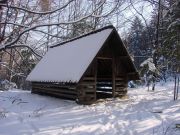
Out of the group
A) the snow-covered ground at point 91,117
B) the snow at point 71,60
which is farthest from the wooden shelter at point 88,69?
the snow-covered ground at point 91,117

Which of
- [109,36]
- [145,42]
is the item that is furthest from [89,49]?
[145,42]

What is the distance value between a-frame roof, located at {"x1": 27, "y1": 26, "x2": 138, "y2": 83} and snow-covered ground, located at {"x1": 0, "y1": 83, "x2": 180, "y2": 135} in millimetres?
1405

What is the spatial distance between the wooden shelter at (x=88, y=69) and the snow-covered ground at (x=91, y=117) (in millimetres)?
886

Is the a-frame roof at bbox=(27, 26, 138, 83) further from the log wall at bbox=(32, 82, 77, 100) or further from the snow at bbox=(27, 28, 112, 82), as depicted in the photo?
the log wall at bbox=(32, 82, 77, 100)

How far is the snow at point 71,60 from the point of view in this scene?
14.7 m

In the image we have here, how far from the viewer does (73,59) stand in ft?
53.8

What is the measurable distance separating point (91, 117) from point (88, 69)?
→ 3.58m

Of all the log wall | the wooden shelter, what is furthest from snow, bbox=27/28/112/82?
the log wall

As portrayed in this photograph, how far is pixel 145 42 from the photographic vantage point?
58375 mm

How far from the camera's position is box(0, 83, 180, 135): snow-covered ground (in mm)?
9820

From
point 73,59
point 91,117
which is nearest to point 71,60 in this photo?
point 73,59

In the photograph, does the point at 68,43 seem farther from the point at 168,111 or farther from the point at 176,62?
the point at 168,111

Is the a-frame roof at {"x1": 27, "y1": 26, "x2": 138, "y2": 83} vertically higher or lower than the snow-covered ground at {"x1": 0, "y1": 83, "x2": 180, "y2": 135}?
higher

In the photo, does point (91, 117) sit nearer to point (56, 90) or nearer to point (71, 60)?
point (71, 60)
